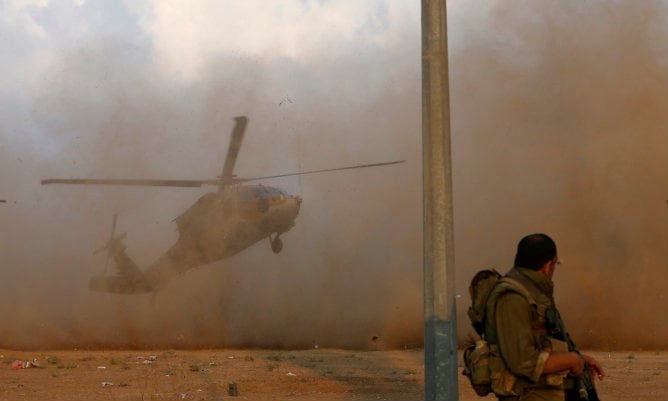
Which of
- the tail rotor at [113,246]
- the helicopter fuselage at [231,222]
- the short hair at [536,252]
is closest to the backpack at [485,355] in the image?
the short hair at [536,252]

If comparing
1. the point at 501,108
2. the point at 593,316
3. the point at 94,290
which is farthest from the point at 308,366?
the point at 501,108

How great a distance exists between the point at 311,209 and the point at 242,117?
3.03 metres

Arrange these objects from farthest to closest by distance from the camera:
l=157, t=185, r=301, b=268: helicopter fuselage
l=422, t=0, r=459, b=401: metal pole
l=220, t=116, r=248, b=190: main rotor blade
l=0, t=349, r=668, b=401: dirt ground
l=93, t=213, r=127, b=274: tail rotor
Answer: l=93, t=213, r=127, b=274: tail rotor → l=220, t=116, r=248, b=190: main rotor blade → l=157, t=185, r=301, b=268: helicopter fuselage → l=0, t=349, r=668, b=401: dirt ground → l=422, t=0, r=459, b=401: metal pole

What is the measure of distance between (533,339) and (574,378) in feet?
1.04

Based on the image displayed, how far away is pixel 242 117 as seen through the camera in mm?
27109

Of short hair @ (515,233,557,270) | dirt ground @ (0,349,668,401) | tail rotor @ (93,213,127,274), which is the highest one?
tail rotor @ (93,213,127,274)

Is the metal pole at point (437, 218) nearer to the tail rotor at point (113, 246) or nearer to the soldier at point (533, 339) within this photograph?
the soldier at point (533, 339)

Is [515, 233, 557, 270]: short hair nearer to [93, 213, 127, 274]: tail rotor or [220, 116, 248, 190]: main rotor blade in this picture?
[220, 116, 248, 190]: main rotor blade

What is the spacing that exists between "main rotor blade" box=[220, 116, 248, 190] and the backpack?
18.6 metres

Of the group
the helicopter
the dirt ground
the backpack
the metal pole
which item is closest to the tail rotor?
the helicopter

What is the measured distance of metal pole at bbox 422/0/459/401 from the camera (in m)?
5.78

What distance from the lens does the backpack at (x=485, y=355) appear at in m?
4.91

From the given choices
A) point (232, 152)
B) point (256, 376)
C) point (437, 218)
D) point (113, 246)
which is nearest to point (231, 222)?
point (232, 152)

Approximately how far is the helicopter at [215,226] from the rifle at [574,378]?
56.7 ft
